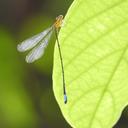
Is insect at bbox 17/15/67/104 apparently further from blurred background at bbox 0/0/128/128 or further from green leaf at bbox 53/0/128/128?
blurred background at bbox 0/0/128/128

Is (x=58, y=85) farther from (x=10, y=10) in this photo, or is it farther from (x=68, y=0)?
(x=10, y=10)

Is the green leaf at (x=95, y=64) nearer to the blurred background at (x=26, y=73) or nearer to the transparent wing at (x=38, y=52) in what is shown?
the transparent wing at (x=38, y=52)

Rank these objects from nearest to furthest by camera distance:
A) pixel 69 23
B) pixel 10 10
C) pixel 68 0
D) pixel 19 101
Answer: pixel 69 23 < pixel 19 101 < pixel 68 0 < pixel 10 10

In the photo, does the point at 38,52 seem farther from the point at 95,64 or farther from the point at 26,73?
the point at 26,73

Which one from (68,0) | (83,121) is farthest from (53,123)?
(83,121)

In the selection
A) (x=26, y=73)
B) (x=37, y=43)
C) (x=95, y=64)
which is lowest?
(x=26, y=73)

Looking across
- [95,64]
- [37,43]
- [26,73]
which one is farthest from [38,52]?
[26,73]
